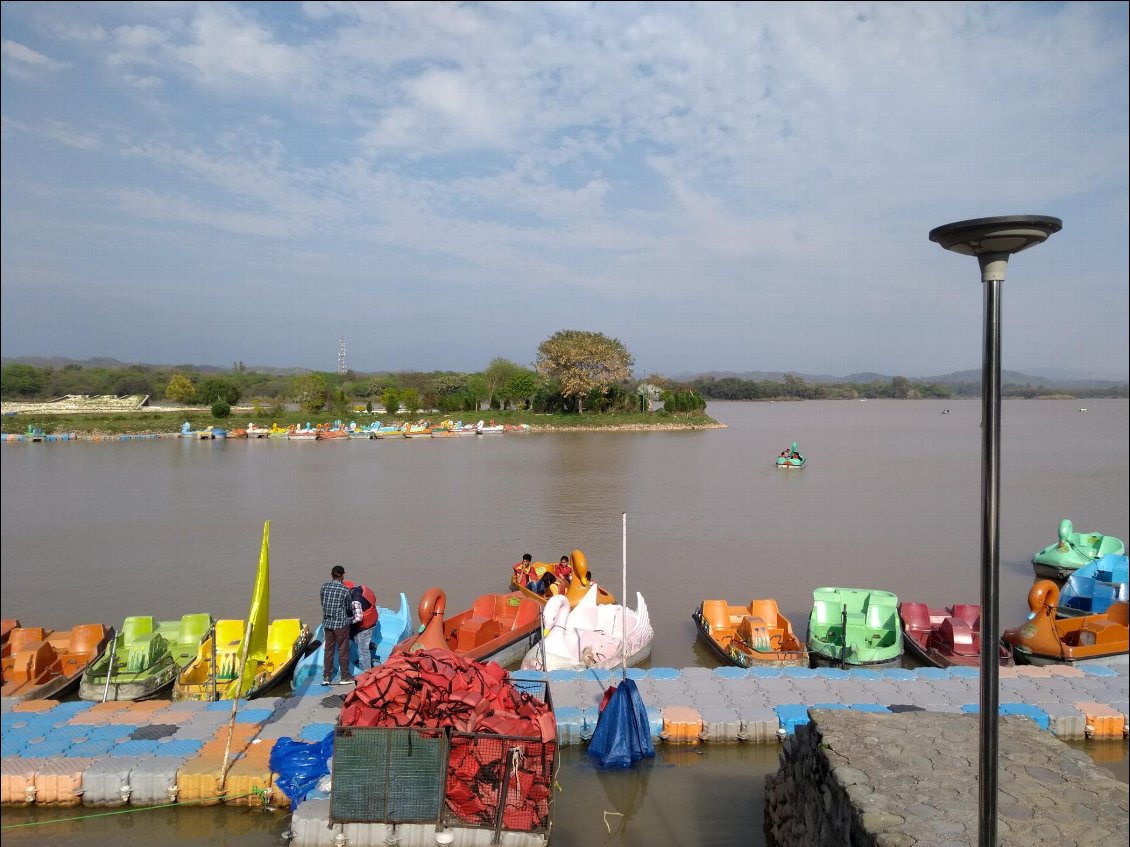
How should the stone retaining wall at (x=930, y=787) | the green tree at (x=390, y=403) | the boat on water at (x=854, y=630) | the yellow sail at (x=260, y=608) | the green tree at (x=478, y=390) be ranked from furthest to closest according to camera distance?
1. the green tree at (x=478, y=390)
2. the green tree at (x=390, y=403)
3. the boat on water at (x=854, y=630)
4. the yellow sail at (x=260, y=608)
5. the stone retaining wall at (x=930, y=787)

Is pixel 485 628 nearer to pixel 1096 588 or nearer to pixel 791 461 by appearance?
pixel 1096 588

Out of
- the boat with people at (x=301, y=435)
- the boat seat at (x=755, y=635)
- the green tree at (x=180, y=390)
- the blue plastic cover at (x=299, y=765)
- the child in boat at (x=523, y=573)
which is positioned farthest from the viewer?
the green tree at (x=180, y=390)

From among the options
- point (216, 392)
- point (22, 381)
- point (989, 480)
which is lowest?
point (989, 480)

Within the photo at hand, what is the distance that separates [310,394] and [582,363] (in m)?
21.4

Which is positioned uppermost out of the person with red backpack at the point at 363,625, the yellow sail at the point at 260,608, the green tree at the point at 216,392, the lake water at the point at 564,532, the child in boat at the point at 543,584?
the green tree at the point at 216,392

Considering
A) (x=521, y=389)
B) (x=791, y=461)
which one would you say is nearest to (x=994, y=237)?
(x=791, y=461)

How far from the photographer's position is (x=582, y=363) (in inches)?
2368

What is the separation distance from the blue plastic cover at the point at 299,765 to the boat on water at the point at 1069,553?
14.8 m

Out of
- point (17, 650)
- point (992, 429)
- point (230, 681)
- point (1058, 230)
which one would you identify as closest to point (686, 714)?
point (230, 681)

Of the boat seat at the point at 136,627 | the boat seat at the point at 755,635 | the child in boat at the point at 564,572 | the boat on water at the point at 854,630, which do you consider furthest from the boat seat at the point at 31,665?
the boat on water at the point at 854,630

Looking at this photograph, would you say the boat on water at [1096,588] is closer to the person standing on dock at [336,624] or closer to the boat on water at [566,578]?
the boat on water at [566,578]

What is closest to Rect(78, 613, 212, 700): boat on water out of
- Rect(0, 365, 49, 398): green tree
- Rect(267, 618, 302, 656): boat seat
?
Rect(267, 618, 302, 656): boat seat

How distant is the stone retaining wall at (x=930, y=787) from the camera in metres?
4.08

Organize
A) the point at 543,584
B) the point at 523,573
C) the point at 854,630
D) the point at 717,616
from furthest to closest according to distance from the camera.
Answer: the point at 523,573 < the point at 543,584 < the point at 717,616 < the point at 854,630
